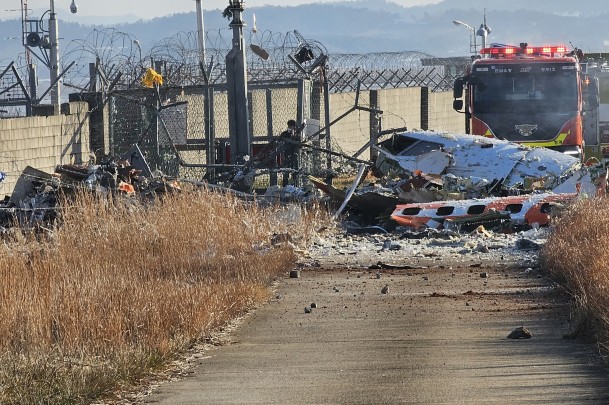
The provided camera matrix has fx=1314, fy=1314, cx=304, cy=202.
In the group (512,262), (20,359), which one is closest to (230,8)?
(512,262)

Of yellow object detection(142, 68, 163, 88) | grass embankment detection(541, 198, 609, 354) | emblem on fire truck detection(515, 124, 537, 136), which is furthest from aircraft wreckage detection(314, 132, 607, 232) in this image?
emblem on fire truck detection(515, 124, 537, 136)

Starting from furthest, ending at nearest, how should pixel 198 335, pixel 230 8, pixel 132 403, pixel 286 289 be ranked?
1. pixel 230 8
2. pixel 286 289
3. pixel 198 335
4. pixel 132 403

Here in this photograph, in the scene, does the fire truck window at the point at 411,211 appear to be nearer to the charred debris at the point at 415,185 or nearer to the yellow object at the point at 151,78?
the charred debris at the point at 415,185

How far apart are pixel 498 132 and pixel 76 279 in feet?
54.0

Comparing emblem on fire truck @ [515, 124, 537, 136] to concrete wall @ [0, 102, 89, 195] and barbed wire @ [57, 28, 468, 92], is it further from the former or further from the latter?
concrete wall @ [0, 102, 89, 195]

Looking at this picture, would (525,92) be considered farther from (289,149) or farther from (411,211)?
(411,211)

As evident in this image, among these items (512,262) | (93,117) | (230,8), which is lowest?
(512,262)

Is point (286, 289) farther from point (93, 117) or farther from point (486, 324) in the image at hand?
point (93, 117)

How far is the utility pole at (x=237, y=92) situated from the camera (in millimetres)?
20719

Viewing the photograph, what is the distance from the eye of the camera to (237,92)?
2088 centimetres

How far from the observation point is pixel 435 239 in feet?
53.0

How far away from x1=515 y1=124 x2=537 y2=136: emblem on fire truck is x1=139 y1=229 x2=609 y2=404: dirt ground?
12158mm

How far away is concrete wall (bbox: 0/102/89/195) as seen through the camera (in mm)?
20219

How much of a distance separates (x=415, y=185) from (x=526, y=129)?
7398 mm
